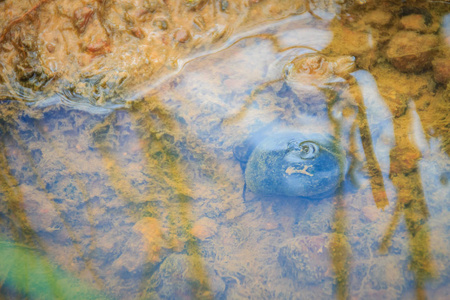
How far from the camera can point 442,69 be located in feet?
7.54

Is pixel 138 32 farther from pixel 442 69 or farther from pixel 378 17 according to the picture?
pixel 442 69

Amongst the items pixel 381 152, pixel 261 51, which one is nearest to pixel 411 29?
pixel 381 152

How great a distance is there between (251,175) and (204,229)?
661mm

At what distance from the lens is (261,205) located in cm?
255

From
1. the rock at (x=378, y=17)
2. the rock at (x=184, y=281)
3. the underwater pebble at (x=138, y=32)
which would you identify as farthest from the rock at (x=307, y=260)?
the underwater pebble at (x=138, y=32)

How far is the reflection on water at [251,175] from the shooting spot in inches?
87.9

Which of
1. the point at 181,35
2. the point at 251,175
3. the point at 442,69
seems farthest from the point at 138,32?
the point at 442,69

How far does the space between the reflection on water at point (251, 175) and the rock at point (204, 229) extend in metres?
0.02

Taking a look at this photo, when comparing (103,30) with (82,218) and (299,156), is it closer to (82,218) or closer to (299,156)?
(82,218)

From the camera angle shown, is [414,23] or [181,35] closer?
[414,23]

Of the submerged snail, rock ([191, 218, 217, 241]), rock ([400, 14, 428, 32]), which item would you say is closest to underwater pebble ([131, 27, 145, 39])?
the submerged snail

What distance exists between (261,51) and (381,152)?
144cm

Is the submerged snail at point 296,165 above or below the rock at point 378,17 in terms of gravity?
below

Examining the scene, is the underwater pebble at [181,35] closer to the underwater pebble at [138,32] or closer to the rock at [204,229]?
the underwater pebble at [138,32]
